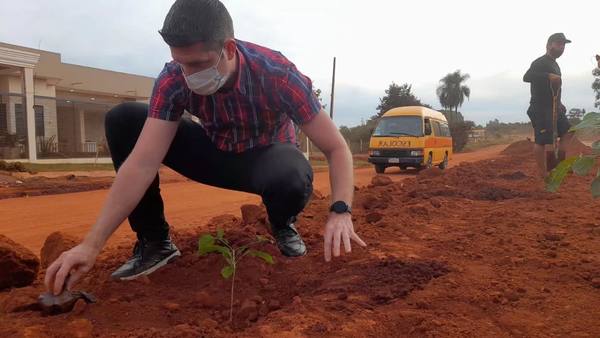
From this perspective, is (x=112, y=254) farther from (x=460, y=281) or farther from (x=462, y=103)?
(x=462, y=103)

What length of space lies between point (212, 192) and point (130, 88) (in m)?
20.7

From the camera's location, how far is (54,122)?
18.7 meters

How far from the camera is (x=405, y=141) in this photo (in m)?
14.8

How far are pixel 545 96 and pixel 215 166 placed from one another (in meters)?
4.89

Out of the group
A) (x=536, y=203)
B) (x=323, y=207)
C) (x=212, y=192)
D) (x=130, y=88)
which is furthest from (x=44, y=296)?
(x=130, y=88)

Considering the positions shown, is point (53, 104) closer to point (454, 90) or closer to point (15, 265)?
point (15, 265)

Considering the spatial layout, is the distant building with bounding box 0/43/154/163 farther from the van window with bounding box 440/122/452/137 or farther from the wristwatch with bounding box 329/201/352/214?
the wristwatch with bounding box 329/201/352/214

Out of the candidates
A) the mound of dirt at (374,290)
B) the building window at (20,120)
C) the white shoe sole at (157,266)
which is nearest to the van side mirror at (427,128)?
the mound of dirt at (374,290)

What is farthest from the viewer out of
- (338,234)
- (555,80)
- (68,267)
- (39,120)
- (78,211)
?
(39,120)

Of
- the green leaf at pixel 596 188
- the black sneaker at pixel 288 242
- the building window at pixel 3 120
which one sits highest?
the building window at pixel 3 120

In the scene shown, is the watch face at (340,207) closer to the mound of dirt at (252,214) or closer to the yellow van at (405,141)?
the mound of dirt at (252,214)

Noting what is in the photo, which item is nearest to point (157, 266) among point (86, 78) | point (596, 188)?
point (596, 188)

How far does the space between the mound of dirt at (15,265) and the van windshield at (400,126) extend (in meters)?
13.3

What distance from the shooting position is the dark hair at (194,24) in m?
2.01
